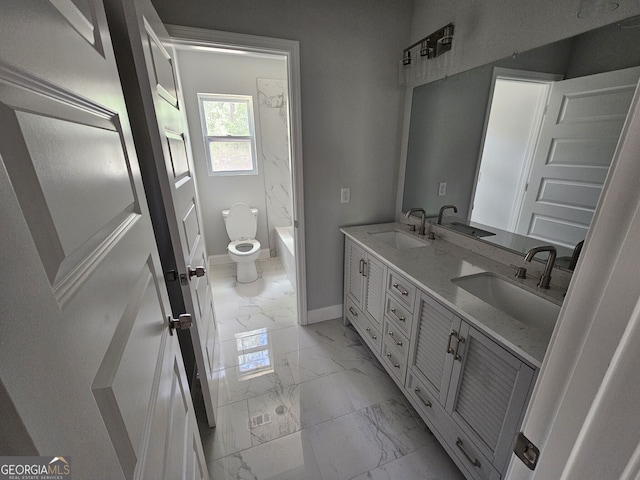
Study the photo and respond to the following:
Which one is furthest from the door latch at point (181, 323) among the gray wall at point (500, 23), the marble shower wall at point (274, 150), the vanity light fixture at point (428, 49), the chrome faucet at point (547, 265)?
the marble shower wall at point (274, 150)

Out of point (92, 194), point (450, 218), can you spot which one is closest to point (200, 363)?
point (92, 194)

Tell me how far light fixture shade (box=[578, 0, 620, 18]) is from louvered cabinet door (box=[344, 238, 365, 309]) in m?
1.51

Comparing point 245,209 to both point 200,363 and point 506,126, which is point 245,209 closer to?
point 200,363

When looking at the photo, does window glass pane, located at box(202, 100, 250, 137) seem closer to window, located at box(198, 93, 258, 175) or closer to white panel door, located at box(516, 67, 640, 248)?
window, located at box(198, 93, 258, 175)

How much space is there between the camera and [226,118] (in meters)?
3.23

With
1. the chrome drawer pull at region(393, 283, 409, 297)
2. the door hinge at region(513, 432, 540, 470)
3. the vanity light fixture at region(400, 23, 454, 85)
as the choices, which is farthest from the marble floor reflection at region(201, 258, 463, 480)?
the vanity light fixture at region(400, 23, 454, 85)

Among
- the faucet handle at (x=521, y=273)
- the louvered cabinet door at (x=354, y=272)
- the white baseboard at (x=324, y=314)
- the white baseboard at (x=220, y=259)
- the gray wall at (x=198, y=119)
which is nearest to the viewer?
the faucet handle at (x=521, y=273)

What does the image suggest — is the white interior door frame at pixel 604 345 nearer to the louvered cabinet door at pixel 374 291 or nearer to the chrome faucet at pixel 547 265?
the chrome faucet at pixel 547 265

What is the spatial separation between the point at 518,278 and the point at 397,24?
1857mm

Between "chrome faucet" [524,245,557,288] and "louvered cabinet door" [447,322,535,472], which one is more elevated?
"chrome faucet" [524,245,557,288]

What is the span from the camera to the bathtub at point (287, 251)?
2990 millimetres

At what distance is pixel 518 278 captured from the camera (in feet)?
4.36

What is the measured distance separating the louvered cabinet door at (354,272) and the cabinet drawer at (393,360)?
40 centimetres

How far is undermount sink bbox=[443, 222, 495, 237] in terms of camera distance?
1.65 metres
